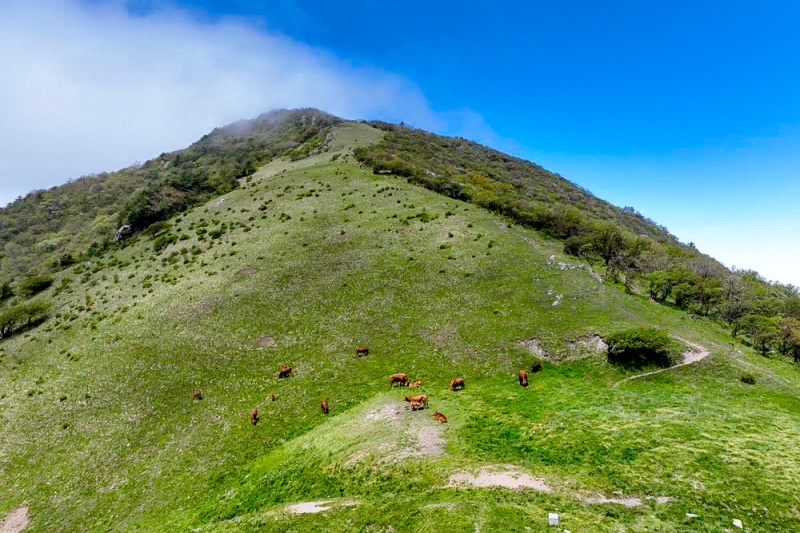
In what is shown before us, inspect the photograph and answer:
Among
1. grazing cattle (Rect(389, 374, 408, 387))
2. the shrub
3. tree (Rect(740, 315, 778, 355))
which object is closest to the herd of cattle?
grazing cattle (Rect(389, 374, 408, 387))

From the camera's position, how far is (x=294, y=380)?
3244 cm

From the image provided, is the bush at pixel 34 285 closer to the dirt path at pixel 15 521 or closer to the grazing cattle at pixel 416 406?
the dirt path at pixel 15 521

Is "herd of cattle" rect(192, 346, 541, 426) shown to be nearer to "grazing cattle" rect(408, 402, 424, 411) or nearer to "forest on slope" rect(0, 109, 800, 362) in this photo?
"grazing cattle" rect(408, 402, 424, 411)

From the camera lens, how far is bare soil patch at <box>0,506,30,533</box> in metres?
22.3

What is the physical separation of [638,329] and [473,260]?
2296 centimetres

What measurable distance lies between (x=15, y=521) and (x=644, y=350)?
153ft

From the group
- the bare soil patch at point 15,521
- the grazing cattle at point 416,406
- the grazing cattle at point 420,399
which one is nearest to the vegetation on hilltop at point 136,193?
the bare soil patch at point 15,521

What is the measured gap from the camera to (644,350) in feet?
94.7

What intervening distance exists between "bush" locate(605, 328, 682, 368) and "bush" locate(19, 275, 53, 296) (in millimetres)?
94335

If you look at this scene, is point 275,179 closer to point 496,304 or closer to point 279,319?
point 279,319

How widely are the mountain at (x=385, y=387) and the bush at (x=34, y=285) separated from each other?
374mm

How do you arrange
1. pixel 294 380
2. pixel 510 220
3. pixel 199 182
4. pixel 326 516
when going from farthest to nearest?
pixel 199 182 → pixel 510 220 → pixel 294 380 → pixel 326 516

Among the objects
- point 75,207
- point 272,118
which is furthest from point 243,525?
point 272,118

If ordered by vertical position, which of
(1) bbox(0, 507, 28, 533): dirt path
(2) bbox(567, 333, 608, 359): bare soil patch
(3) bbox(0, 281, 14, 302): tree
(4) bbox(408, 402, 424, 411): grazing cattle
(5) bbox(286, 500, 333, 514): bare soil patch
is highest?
(2) bbox(567, 333, 608, 359): bare soil patch
